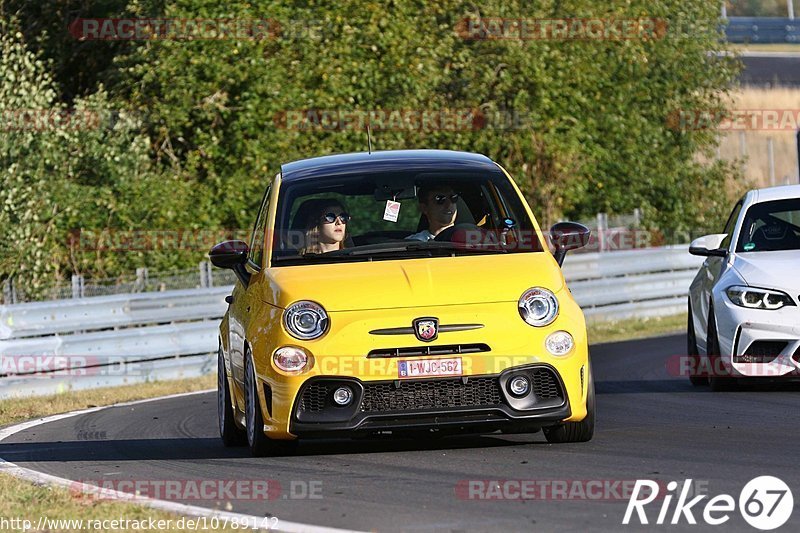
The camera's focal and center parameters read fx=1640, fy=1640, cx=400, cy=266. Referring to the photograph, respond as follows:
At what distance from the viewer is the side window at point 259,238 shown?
983 cm

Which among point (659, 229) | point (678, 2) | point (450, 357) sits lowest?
point (659, 229)

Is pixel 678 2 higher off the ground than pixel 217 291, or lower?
higher

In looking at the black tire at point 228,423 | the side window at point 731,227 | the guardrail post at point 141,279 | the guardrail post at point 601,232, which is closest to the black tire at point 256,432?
the black tire at point 228,423

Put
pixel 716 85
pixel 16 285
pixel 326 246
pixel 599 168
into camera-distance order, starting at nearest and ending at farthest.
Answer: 1. pixel 326 246
2. pixel 16 285
3. pixel 599 168
4. pixel 716 85

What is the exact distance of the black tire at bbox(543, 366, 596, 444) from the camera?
8.90 m

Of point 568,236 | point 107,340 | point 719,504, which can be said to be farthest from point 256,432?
point 107,340

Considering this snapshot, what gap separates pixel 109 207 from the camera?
26906mm

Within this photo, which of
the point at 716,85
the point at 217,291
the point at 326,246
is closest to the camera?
the point at 326,246

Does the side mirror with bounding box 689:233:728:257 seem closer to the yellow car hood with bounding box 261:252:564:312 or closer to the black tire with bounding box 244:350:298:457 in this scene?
the yellow car hood with bounding box 261:252:564:312

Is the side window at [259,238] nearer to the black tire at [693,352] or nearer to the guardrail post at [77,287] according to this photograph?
the black tire at [693,352]

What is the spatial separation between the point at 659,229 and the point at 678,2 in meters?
4.91

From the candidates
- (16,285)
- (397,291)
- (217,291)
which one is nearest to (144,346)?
(217,291)

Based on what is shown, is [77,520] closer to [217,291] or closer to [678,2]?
[217,291]

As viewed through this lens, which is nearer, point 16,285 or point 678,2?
point 16,285
